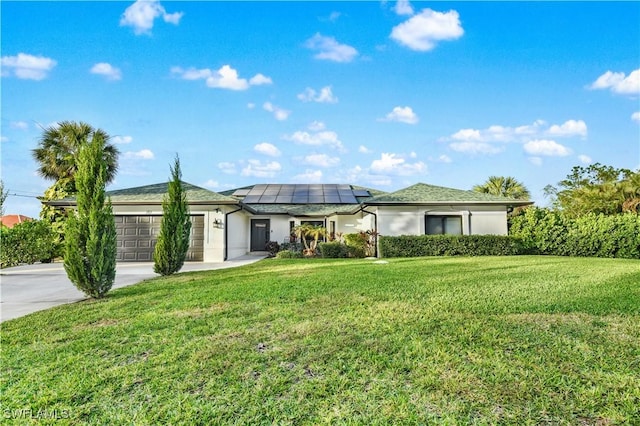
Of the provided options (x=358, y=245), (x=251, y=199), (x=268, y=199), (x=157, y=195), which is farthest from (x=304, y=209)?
(x=157, y=195)

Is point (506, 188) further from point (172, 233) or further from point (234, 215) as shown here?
point (172, 233)

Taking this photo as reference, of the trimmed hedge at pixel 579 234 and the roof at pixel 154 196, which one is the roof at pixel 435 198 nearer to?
the trimmed hedge at pixel 579 234

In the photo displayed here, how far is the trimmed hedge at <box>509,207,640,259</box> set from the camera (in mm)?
14898

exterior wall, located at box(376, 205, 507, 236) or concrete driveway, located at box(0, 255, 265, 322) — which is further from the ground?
exterior wall, located at box(376, 205, 507, 236)

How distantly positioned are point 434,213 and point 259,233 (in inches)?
458

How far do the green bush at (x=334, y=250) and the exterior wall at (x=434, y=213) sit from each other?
2.01 meters

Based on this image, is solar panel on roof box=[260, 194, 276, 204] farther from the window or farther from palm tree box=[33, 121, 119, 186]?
the window

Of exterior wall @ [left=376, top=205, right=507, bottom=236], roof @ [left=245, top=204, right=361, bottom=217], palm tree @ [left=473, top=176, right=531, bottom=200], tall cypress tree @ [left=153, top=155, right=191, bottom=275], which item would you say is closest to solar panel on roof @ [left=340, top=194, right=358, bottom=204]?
roof @ [left=245, top=204, right=361, bottom=217]

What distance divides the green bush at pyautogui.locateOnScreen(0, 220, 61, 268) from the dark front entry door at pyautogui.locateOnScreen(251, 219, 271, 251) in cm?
1056

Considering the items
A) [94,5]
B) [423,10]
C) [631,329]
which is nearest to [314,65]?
[423,10]

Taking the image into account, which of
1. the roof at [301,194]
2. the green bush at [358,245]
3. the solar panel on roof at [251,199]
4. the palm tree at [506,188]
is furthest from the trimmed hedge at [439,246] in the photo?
the solar panel on roof at [251,199]

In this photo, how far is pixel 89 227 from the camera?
7176 mm

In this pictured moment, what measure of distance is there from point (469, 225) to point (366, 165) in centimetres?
1324

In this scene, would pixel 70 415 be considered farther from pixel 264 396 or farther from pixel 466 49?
pixel 466 49
